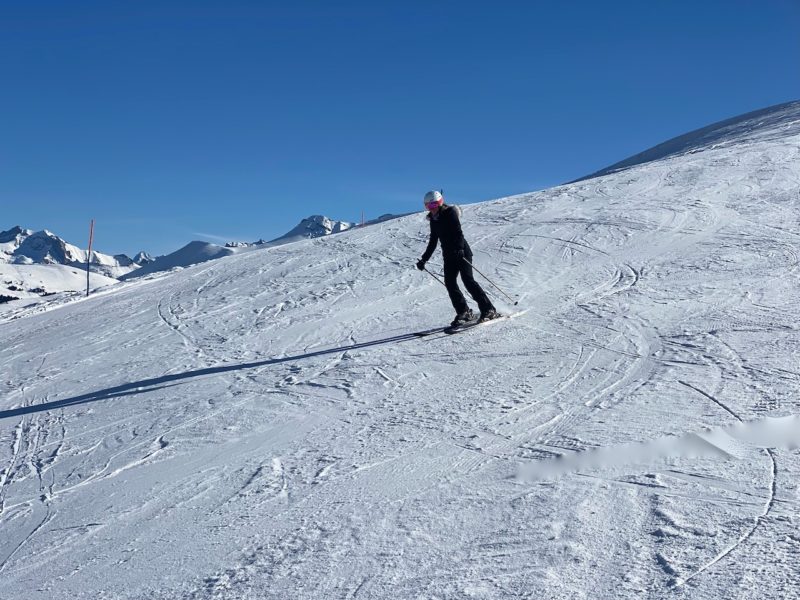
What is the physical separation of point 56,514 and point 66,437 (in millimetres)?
1854

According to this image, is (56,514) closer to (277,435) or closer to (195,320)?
(277,435)

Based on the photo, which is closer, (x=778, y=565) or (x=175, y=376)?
(x=778, y=565)

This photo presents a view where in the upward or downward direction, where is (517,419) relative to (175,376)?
downward

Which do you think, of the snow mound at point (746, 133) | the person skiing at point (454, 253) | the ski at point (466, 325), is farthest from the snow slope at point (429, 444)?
the snow mound at point (746, 133)

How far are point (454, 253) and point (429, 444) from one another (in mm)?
4166

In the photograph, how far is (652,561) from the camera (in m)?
3.25

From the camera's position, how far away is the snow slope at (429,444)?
11.3ft

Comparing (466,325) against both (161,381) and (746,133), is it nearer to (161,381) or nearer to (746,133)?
(161,381)

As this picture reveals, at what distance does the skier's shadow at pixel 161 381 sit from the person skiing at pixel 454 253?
1.50 ft

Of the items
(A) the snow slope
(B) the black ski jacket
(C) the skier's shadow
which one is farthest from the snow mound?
(C) the skier's shadow

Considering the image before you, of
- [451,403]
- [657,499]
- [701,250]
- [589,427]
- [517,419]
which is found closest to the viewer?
[657,499]

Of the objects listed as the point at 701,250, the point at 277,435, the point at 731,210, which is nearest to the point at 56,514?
the point at 277,435

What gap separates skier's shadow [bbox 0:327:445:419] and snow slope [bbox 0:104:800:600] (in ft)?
0.19

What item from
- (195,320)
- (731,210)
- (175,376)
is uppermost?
(731,210)
